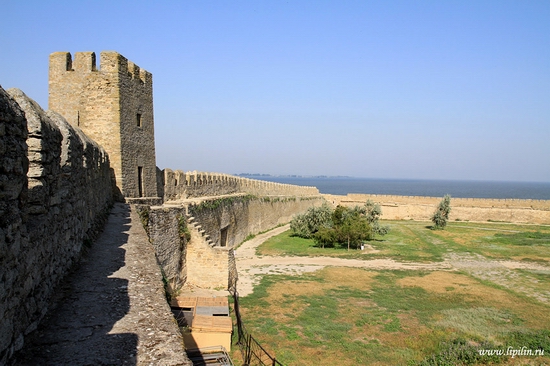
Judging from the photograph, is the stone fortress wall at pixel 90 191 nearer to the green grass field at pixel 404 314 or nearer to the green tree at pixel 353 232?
the green grass field at pixel 404 314

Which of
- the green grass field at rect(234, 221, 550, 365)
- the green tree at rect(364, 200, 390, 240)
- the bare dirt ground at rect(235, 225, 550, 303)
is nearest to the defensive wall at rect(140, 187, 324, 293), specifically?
the bare dirt ground at rect(235, 225, 550, 303)

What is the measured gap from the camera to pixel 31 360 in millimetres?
2596

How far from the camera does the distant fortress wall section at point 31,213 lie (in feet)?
7.47

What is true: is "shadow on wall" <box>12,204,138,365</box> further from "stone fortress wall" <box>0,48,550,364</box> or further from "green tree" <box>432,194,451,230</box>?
"green tree" <box>432,194,451,230</box>

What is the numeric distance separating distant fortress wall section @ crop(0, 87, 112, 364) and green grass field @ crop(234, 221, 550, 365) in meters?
4.98

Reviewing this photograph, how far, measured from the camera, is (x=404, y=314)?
10445 millimetres

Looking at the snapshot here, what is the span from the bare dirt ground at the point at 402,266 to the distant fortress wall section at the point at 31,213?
8976mm

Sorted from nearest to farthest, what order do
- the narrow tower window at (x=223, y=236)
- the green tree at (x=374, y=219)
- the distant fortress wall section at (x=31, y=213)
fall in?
the distant fortress wall section at (x=31, y=213), the narrow tower window at (x=223, y=236), the green tree at (x=374, y=219)

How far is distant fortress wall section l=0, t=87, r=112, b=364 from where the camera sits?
228 cm

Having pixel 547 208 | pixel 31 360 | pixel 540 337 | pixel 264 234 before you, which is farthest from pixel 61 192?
pixel 547 208

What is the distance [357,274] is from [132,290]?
12.0 meters

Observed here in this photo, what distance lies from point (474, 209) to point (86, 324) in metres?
38.6

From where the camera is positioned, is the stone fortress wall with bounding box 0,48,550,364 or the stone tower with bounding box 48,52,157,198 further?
the stone tower with bounding box 48,52,157,198

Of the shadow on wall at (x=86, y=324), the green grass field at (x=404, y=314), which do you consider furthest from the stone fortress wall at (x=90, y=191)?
the green grass field at (x=404, y=314)
